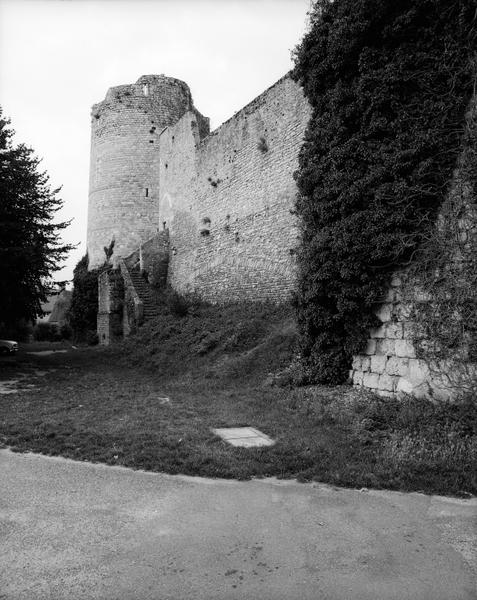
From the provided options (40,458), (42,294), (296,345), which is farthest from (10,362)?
(40,458)

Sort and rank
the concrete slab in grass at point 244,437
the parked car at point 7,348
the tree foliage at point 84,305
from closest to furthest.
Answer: the concrete slab in grass at point 244,437 < the parked car at point 7,348 < the tree foliage at point 84,305

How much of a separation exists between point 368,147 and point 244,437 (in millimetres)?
5046

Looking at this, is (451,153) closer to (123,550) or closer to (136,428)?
(136,428)

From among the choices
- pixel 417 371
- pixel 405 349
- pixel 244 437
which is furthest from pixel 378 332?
pixel 244 437

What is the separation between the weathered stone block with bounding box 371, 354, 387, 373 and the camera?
7.61 meters

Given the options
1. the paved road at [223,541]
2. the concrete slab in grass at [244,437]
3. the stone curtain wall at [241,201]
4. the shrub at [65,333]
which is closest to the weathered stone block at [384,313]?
the concrete slab in grass at [244,437]

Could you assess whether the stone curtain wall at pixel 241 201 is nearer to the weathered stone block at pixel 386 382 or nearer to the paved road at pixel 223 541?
the weathered stone block at pixel 386 382

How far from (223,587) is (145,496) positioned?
1.58 metres

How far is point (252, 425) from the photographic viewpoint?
22.4 ft

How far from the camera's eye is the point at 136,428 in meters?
6.54

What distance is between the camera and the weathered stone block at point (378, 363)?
761 centimetres

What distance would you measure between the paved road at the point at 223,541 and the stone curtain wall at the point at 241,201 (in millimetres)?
7757

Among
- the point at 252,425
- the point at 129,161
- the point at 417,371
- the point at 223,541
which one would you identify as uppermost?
the point at 129,161

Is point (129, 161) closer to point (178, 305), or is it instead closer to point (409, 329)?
point (178, 305)
